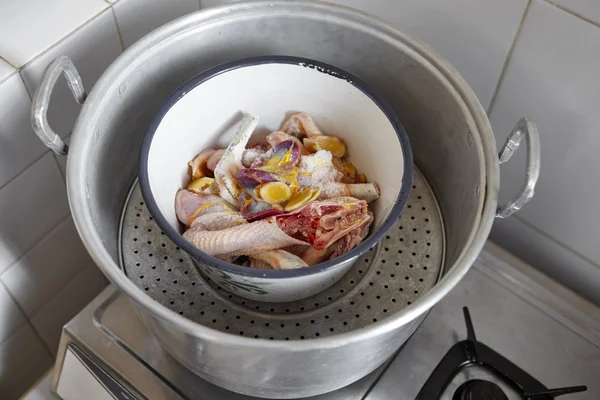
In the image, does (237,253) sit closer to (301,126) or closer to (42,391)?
(301,126)

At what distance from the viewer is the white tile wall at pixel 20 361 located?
72cm

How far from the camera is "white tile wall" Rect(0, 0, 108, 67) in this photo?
0.53 metres

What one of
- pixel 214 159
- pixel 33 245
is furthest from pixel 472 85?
pixel 33 245

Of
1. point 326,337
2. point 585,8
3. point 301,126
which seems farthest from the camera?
point 301,126

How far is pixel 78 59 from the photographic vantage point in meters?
0.57

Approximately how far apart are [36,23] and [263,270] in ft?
1.10

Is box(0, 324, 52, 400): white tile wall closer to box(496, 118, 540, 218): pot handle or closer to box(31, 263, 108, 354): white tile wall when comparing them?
box(31, 263, 108, 354): white tile wall

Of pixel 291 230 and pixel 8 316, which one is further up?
pixel 291 230

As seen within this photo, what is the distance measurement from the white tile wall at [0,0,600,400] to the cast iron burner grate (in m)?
0.17

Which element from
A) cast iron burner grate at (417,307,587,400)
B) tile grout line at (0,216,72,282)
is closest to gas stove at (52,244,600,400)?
cast iron burner grate at (417,307,587,400)

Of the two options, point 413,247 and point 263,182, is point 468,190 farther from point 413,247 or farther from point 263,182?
point 263,182

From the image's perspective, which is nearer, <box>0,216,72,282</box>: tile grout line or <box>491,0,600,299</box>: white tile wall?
<box>491,0,600,299</box>: white tile wall

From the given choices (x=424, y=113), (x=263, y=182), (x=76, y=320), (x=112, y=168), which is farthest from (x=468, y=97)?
(x=76, y=320)

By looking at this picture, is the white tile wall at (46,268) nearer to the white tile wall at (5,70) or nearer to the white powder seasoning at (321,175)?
the white tile wall at (5,70)
